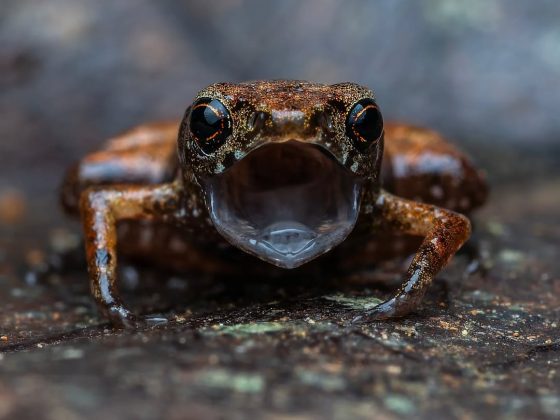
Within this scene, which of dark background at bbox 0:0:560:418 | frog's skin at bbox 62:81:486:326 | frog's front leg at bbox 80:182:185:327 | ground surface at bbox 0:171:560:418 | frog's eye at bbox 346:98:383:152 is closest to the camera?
ground surface at bbox 0:171:560:418

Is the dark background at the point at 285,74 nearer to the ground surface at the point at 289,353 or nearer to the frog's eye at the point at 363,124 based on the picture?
the ground surface at the point at 289,353

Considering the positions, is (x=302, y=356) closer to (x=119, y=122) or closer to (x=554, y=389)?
(x=554, y=389)

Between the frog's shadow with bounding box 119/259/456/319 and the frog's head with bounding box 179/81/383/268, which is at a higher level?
the frog's head with bounding box 179/81/383/268

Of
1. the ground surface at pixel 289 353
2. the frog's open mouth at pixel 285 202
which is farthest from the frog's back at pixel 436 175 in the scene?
the frog's open mouth at pixel 285 202

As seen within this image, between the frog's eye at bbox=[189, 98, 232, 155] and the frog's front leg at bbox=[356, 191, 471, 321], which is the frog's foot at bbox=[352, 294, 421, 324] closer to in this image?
the frog's front leg at bbox=[356, 191, 471, 321]

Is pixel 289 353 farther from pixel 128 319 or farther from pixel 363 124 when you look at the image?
pixel 363 124

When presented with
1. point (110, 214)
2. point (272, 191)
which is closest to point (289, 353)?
point (272, 191)

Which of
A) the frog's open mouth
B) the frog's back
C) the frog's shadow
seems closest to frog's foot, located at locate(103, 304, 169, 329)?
the frog's shadow
